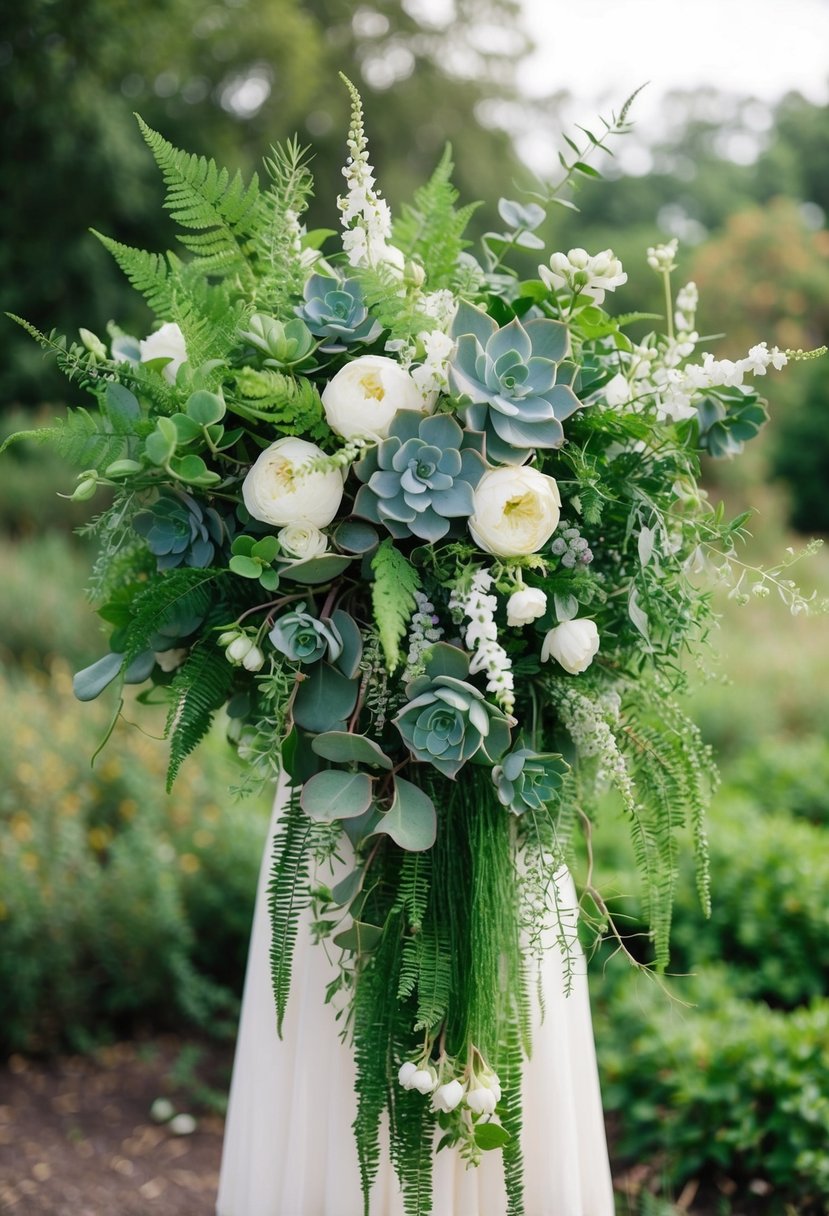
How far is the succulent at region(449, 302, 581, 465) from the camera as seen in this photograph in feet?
4.06

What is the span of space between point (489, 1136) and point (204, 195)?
1348 mm

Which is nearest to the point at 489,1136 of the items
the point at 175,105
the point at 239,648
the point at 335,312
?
the point at 239,648

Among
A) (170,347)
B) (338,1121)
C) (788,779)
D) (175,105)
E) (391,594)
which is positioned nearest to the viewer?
(391,594)

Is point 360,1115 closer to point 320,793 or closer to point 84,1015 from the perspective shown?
point 320,793

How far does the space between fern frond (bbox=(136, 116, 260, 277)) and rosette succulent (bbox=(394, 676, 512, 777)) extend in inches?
27.5

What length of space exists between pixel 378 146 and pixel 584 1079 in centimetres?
1498

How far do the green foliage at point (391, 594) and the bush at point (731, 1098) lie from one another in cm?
160

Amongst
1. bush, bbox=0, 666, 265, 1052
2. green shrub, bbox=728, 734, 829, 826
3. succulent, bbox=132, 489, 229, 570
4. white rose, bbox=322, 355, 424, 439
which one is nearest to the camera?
white rose, bbox=322, 355, 424, 439

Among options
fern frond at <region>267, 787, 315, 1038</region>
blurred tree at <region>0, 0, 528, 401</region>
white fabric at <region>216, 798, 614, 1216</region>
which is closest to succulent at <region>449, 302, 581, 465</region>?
fern frond at <region>267, 787, 315, 1038</region>

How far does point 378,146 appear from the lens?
1459 cm

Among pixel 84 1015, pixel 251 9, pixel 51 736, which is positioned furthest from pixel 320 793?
pixel 251 9

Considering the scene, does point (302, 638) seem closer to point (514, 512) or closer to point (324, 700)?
point (324, 700)

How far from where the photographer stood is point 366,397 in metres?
1.24

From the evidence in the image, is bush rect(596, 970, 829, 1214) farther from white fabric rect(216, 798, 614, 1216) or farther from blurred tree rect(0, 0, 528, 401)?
blurred tree rect(0, 0, 528, 401)
